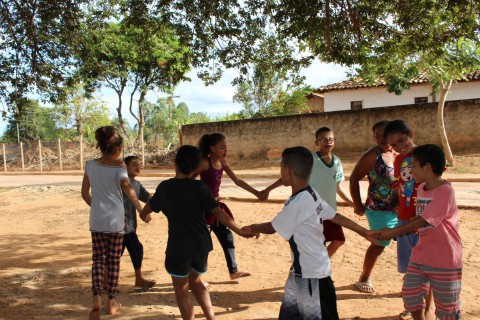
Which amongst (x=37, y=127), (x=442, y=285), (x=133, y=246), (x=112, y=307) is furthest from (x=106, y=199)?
(x=37, y=127)

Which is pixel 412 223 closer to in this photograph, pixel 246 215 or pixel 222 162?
pixel 222 162

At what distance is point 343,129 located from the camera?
2061 cm

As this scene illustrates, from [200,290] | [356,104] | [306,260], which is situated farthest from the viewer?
[356,104]

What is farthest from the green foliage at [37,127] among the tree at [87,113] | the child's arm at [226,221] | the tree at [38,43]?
the child's arm at [226,221]

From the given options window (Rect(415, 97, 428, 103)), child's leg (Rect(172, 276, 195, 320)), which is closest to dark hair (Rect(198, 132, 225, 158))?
child's leg (Rect(172, 276, 195, 320))

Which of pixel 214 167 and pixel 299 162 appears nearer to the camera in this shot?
pixel 299 162

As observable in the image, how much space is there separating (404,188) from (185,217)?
1.88 metres

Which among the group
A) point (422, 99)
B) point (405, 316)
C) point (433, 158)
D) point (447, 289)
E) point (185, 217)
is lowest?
point (405, 316)

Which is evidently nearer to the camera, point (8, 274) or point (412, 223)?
point (412, 223)

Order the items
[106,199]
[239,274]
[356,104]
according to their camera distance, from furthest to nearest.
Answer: [356,104], [239,274], [106,199]

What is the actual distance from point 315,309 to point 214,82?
580 centimetres

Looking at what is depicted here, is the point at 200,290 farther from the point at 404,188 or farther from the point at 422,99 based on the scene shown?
the point at 422,99

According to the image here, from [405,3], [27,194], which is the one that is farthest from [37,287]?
[27,194]

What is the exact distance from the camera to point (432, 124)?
62.4 ft
